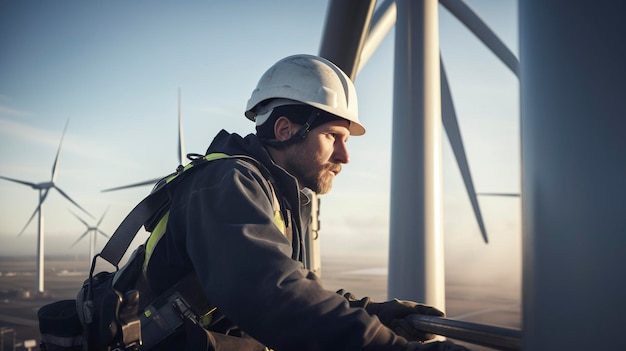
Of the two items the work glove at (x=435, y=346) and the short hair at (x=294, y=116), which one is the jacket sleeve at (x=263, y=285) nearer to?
the work glove at (x=435, y=346)

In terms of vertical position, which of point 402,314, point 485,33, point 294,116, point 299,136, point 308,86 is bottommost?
point 402,314

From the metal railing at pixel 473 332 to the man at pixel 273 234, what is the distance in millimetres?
181

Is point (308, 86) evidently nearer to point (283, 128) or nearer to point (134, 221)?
point (283, 128)

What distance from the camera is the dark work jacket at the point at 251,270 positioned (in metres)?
2.16

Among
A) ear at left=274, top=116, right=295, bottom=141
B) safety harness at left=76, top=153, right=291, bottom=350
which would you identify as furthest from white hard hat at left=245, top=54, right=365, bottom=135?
safety harness at left=76, top=153, right=291, bottom=350

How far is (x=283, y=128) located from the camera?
3.80m

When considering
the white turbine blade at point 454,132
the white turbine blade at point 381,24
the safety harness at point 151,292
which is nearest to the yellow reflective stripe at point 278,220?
the safety harness at point 151,292

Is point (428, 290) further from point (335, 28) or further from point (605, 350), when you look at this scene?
point (605, 350)

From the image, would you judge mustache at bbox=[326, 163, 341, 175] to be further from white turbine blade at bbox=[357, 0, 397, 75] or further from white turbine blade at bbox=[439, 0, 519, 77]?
white turbine blade at bbox=[439, 0, 519, 77]

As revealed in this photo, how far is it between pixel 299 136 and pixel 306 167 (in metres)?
0.22

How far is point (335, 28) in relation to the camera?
5.87 meters

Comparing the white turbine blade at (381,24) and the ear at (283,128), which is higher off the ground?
the white turbine blade at (381,24)

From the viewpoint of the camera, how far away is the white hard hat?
3848 millimetres

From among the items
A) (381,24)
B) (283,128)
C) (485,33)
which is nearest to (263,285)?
(283,128)
